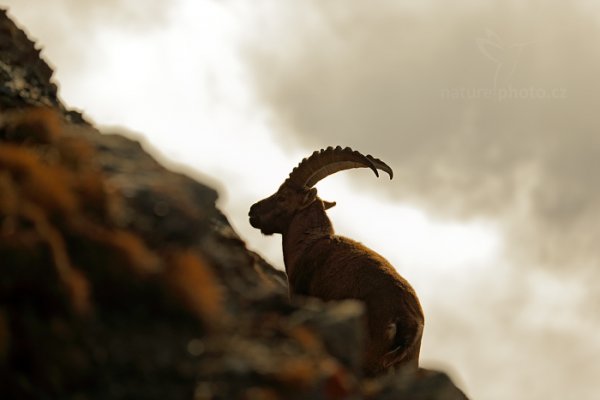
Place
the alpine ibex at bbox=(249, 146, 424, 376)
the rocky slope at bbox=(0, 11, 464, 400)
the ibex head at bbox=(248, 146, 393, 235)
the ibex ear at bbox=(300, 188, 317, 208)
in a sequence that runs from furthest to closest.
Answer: the ibex ear at bbox=(300, 188, 317, 208)
the ibex head at bbox=(248, 146, 393, 235)
the alpine ibex at bbox=(249, 146, 424, 376)
the rocky slope at bbox=(0, 11, 464, 400)

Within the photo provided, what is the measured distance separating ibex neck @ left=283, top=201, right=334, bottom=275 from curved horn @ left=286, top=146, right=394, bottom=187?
60 cm

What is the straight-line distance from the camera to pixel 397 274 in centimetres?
1568

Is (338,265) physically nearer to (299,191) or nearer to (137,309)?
(299,191)

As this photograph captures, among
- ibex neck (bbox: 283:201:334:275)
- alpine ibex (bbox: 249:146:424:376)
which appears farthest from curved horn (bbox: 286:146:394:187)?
ibex neck (bbox: 283:201:334:275)

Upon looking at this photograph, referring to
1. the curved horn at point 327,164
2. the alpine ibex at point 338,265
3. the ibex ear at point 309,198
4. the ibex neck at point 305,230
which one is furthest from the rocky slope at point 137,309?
the ibex ear at point 309,198

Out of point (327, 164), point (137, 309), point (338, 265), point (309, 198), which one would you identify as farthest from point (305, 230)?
point (137, 309)

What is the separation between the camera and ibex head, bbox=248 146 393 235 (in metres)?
19.5

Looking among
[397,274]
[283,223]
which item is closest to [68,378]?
[397,274]

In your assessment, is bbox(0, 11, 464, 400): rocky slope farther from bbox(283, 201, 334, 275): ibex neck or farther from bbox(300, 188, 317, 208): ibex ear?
bbox(300, 188, 317, 208): ibex ear

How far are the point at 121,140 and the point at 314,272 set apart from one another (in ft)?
27.0

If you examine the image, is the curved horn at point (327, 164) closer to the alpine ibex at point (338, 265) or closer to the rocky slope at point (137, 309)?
the alpine ibex at point (338, 265)

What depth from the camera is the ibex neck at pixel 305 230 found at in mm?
18839

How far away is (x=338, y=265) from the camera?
16.3 meters

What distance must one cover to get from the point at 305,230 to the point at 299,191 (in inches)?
41.3
